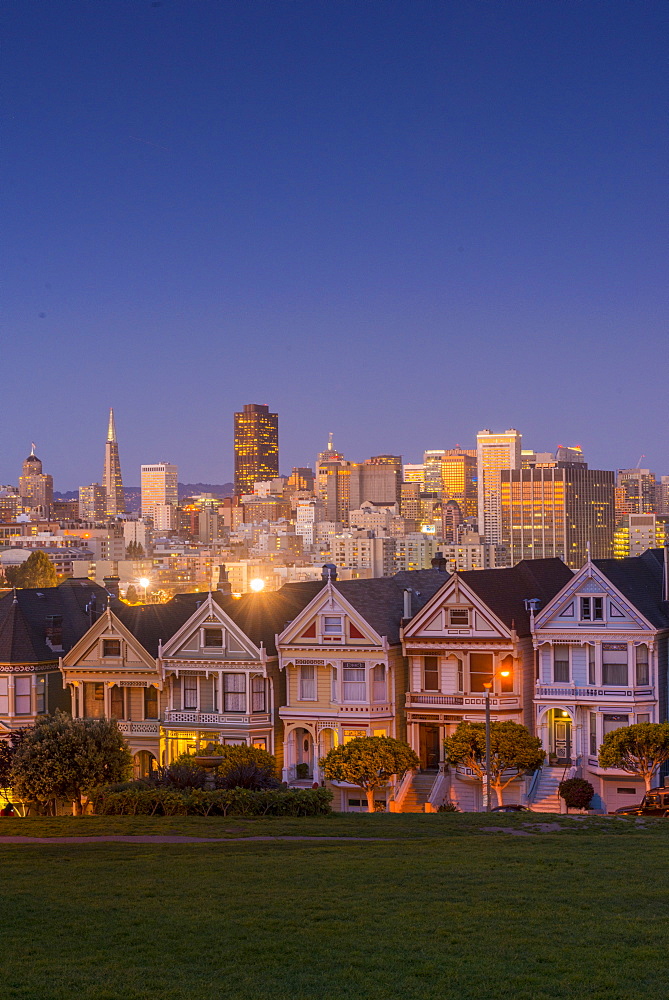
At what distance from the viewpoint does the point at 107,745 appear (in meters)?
44.1

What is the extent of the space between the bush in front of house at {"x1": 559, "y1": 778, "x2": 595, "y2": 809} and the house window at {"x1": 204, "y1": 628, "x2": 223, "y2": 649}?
554 inches

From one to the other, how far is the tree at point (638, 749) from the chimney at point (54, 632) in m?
23.4

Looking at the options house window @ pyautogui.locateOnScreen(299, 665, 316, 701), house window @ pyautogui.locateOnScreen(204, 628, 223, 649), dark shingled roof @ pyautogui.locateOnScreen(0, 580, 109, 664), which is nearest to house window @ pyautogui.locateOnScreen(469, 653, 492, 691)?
house window @ pyautogui.locateOnScreen(299, 665, 316, 701)

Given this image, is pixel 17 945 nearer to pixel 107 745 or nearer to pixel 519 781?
pixel 107 745

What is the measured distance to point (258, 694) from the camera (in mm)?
50219

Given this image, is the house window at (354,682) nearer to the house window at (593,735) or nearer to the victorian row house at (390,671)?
the victorian row house at (390,671)

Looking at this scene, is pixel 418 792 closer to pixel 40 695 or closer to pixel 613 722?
pixel 613 722

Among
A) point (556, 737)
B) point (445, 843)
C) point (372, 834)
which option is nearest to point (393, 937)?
point (445, 843)

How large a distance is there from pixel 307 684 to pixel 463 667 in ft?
19.9

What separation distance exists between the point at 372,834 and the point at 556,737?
17940mm

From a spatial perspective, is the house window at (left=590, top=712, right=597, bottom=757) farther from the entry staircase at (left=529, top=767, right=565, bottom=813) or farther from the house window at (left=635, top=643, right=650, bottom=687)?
the house window at (left=635, top=643, right=650, bottom=687)

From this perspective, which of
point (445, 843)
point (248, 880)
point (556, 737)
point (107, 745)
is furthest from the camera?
point (556, 737)

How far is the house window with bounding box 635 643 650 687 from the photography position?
46.5 metres

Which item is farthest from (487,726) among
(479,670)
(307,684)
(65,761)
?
(65,761)
